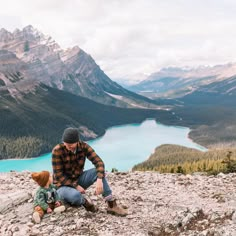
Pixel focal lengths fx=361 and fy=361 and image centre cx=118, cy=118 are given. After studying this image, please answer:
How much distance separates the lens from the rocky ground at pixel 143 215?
10547mm

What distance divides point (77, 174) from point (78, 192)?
62 centimetres

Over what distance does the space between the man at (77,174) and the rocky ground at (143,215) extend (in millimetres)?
433

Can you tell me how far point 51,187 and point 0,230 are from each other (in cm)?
195

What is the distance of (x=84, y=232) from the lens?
10.4 meters

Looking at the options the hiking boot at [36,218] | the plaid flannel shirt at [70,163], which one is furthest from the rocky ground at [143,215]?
the plaid flannel shirt at [70,163]

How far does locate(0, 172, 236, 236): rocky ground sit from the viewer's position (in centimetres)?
1055

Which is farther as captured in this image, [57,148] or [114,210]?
[114,210]

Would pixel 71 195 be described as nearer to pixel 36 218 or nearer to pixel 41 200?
pixel 41 200

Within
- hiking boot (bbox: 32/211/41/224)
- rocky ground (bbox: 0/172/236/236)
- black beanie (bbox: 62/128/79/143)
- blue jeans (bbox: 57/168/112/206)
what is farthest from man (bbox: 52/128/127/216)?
hiking boot (bbox: 32/211/41/224)

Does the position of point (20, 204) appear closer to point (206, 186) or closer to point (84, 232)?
point (84, 232)

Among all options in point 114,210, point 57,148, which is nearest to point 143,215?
point 114,210

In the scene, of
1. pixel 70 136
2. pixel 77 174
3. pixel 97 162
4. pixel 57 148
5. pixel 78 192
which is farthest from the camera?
pixel 77 174

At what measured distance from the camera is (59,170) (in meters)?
11.2

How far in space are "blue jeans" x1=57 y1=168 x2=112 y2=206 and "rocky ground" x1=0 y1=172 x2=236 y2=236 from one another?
47 centimetres
